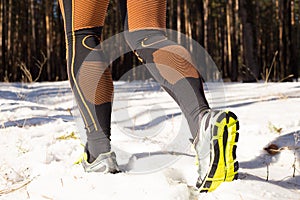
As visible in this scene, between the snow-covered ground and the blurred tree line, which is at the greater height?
the blurred tree line

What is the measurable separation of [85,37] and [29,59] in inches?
763

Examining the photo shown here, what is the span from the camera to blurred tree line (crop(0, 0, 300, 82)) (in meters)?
10.4

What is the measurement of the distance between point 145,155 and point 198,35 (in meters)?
19.0

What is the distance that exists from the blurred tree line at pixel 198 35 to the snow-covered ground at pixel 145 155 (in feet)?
18.1

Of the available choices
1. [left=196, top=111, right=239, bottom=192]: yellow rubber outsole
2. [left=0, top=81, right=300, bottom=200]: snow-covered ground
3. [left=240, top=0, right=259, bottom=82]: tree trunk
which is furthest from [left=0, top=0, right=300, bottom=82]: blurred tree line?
[left=196, top=111, right=239, bottom=192]: yellow rubber outsole

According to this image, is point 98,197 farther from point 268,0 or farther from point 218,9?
point 268,0

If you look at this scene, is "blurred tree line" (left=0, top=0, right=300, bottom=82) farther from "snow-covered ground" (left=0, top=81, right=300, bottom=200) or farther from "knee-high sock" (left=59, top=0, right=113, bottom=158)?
"knee-high sock" (left=59, top=0, right=113, bottom=158)

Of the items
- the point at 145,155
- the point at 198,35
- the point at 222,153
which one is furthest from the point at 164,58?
the point at 198,35

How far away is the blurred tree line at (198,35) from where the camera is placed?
34.1 feet

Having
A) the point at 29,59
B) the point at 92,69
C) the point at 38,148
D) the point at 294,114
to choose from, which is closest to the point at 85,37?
the point at 92,69

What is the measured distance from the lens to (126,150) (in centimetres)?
186

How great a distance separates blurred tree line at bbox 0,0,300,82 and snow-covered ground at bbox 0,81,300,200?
553 centimetres

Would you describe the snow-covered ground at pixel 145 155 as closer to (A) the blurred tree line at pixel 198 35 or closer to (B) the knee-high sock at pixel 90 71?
(B) the knee-high sock at pixel 90 71

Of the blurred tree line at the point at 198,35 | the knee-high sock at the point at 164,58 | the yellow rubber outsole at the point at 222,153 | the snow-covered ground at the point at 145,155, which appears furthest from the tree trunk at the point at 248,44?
the yellow rubber outsole at the point at 222,153
